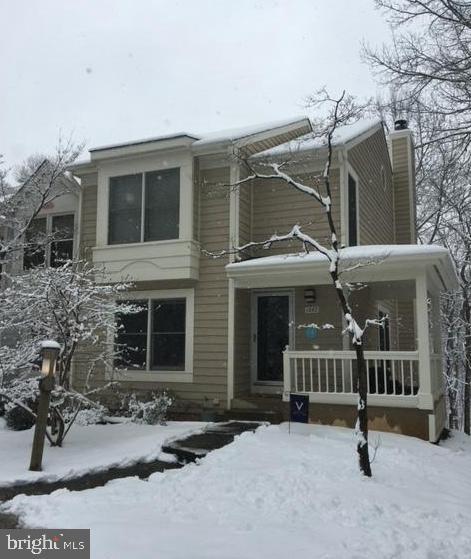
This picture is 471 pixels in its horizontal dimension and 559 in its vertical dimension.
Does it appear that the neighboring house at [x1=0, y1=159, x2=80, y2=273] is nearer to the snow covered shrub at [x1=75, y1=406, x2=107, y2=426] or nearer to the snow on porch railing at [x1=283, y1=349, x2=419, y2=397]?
the snow covered shrub at [x1=75, y1=406, x2=107, y2=426]

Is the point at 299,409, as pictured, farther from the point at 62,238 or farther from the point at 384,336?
the point at 62,238

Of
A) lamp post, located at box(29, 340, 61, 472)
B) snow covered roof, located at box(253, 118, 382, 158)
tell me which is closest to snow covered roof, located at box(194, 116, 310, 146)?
snow covered roof, located at box(253, 118, 382, 158)

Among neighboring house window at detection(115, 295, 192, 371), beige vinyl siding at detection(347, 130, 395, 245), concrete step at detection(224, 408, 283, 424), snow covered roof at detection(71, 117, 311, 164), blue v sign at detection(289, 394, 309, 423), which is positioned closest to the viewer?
blue v sign at detection(289, 394, 309, 423)

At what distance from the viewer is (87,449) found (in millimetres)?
7383

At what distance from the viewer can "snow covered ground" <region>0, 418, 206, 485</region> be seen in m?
6.29

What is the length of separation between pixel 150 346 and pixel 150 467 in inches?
180

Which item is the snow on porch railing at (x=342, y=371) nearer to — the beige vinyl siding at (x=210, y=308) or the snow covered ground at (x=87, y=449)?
the beige vinyl siding at (x=210, y=308)

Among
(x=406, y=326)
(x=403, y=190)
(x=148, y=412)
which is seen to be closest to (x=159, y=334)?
(x=148, y=412)

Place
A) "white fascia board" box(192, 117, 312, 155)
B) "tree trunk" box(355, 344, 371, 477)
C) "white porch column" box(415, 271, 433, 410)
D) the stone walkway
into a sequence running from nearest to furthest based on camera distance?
the stone walkway
"tree trunk" box(355, 344, 371, 477)
"white porch column" box(415, 271, 433, 410)
"white fascia board" box(192, 117, 312, 155)

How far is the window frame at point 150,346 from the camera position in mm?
10469

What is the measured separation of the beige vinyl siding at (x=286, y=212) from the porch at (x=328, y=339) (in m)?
1.03

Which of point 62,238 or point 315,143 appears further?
point 62,238

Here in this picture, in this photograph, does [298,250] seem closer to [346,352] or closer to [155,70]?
[346,352]

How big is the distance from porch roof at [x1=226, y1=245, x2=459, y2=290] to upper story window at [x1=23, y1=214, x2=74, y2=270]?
471cm
